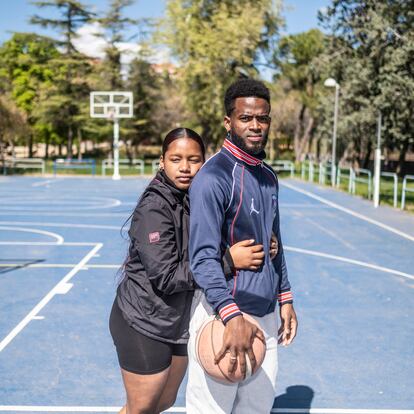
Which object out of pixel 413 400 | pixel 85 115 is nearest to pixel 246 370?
pixel 413 400

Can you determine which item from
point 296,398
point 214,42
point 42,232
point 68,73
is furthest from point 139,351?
point 68,73

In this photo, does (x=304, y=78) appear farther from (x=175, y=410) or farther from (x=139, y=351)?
(x=139, y=351)

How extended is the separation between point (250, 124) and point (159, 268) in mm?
727

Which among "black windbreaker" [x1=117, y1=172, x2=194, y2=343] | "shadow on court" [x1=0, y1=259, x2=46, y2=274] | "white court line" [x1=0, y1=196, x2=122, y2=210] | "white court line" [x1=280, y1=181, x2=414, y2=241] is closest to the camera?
"black windbreaker" [x1=117, y1=172, x2=194, y2=343]

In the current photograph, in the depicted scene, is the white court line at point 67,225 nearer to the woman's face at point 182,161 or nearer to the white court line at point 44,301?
the white court line at point 44,301

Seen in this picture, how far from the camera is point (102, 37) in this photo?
44562mm

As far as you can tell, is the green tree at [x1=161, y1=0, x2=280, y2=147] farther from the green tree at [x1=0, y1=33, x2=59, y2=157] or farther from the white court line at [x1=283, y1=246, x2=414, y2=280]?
the white court line at [x1=283, y1=246, x2=414, y2=280]

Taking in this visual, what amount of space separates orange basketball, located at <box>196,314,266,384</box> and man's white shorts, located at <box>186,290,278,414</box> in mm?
48

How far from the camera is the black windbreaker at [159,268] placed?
2609 mm

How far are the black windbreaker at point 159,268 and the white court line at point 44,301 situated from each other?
292 centimetres

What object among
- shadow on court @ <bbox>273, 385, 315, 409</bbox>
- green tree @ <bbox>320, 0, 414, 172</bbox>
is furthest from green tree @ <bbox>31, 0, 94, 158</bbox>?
shadow on court @ <bbox>273, 385, 315, 409</bbox>

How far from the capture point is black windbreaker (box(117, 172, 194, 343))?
8.56 ft

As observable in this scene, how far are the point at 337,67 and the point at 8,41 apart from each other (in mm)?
44044

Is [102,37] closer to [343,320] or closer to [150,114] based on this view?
[150,114]
